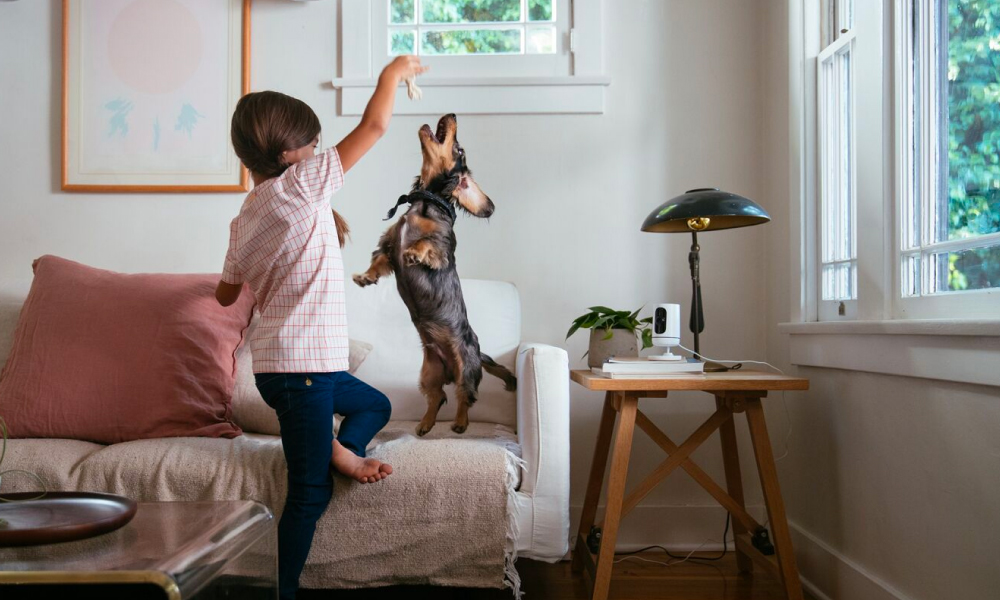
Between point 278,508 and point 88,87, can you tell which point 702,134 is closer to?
point 278,508

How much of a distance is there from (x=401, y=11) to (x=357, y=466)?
5.12ft

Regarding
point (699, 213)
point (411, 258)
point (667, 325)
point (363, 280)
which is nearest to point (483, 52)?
point (411, 258)

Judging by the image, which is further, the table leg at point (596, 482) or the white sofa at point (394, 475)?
the table leg at point (596, 482)

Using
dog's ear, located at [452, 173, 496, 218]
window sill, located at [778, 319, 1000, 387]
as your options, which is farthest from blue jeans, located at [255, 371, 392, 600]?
window sill, located at [778, 319, 1000, 387]

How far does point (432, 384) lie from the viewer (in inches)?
80.4

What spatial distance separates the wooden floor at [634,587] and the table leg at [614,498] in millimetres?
200

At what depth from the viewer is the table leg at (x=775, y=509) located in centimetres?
163

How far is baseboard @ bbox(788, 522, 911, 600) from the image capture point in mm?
1597

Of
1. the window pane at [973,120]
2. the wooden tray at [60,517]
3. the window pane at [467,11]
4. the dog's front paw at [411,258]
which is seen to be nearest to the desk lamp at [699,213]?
the window pane at [973,120]

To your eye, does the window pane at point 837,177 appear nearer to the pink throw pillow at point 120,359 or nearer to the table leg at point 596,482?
the table leg at point 596,482

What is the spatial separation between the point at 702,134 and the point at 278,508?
1.68 metres

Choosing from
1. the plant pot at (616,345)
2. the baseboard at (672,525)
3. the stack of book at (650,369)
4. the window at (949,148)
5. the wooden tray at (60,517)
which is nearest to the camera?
the wooden tray at (60,517)

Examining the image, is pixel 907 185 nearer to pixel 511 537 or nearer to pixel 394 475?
pixel 511 537

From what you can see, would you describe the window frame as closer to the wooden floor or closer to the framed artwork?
the wooden floor
